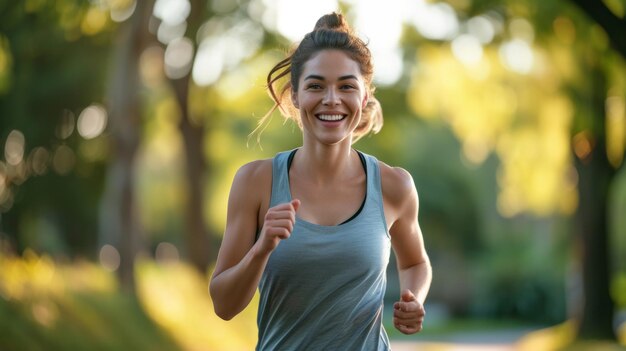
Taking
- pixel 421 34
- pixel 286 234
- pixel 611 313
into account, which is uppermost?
pixel 421 34

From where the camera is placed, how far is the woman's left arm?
12.3ft

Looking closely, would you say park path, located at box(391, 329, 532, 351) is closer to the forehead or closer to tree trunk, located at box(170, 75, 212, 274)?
tree trunk, located at box(170, 75, 212, 274)

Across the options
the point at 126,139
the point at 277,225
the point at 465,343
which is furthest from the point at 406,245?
the point at 465,343

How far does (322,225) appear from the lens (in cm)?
371

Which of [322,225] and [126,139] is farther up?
[126,139]

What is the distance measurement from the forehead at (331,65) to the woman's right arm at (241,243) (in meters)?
0.33

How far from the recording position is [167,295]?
719 inches

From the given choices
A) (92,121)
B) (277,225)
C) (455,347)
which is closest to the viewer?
(277,225)

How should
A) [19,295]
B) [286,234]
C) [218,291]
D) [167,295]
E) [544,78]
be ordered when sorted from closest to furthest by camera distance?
1. [286,234]
2. [218,291]
3. [19,295]
4. [167,295]
5. [544,78]

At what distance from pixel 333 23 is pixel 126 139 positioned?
12228 millimetres

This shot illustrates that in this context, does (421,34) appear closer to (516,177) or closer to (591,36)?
(516,177)

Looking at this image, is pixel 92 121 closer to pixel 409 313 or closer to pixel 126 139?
pixel 126 139

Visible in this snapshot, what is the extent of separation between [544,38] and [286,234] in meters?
14.3

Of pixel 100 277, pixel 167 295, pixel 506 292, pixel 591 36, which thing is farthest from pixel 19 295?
pixel 506 292
